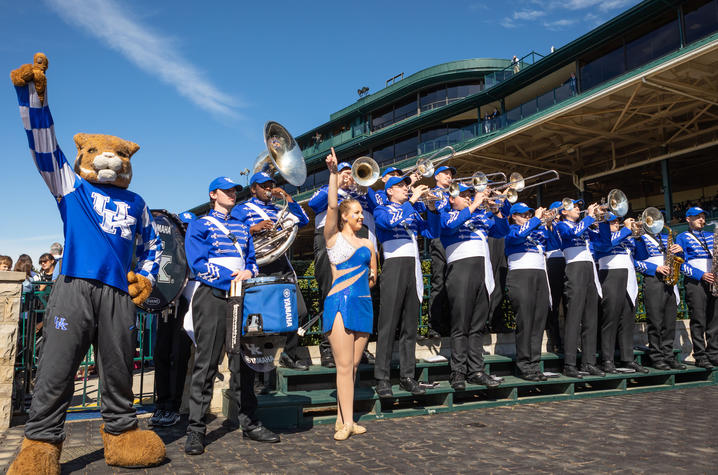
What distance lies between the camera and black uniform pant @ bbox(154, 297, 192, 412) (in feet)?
17.4

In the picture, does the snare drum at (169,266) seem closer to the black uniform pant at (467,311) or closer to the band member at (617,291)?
the black uniform pant at (467,311)

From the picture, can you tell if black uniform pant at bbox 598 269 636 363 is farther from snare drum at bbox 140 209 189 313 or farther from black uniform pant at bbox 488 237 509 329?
snare drum at bbox 140 209 189 313

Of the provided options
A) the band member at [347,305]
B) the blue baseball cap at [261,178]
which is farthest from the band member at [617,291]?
the blue baseball cap at [261,178]

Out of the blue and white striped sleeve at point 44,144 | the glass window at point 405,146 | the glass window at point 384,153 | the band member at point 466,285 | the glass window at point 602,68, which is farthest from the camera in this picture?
the glass window at point 384,153

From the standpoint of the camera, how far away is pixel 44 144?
3551mm

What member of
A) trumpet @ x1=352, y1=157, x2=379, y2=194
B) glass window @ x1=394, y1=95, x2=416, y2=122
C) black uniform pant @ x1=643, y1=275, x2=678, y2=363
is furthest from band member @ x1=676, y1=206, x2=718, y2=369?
glass window @ x1=394, y1=95, x2=416, y2=122

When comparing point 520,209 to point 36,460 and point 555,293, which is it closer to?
point 555,293

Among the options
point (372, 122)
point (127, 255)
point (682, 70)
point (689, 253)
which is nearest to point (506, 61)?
point (372, 122)

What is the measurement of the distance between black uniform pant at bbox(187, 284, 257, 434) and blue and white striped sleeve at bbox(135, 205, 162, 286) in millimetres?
435

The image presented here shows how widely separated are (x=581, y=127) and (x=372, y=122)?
2074 cm

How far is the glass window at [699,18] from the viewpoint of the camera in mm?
14305

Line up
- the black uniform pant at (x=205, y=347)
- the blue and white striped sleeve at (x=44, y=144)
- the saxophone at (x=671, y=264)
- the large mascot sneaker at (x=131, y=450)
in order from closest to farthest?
the blue and white striped sleeve at (x=44, y=144) < the large mascot sneaker at (x=131, y=450) < the black uniform pant at (x=205, y=347) < the saxophone at (x=671, y=264)

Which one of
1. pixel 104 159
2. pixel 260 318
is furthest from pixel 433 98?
pixel 104 159

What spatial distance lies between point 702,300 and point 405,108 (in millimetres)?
28234
